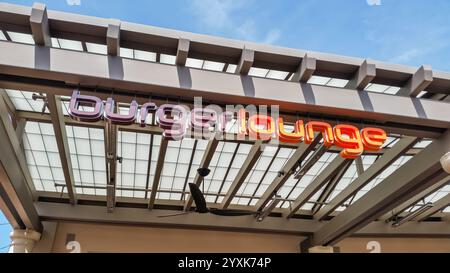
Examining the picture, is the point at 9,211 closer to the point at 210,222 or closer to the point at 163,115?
the point at 210,222

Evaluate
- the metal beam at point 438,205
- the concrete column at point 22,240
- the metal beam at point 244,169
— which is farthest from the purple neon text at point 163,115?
the metal beam at point 438,205

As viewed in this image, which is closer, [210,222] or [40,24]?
[40,24]

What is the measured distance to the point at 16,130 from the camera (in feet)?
21.6

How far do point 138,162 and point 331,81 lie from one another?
4308 mm

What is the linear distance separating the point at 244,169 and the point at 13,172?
161 inches

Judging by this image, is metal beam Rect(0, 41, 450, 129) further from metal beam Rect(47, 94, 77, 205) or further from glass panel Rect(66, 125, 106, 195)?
glass panel Rect(66, 125, 106, 195)

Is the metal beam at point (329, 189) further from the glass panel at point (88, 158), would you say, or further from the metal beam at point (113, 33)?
the metal beam at point (113, 33)

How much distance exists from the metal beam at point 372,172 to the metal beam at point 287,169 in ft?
4.77

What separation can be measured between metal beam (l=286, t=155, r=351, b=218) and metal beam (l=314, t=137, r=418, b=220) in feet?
1.86

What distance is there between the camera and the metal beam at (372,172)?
636cm

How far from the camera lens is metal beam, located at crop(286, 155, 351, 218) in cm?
736

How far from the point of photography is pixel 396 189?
6562 mm

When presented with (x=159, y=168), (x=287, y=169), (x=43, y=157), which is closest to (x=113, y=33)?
(x=159, y=168)
